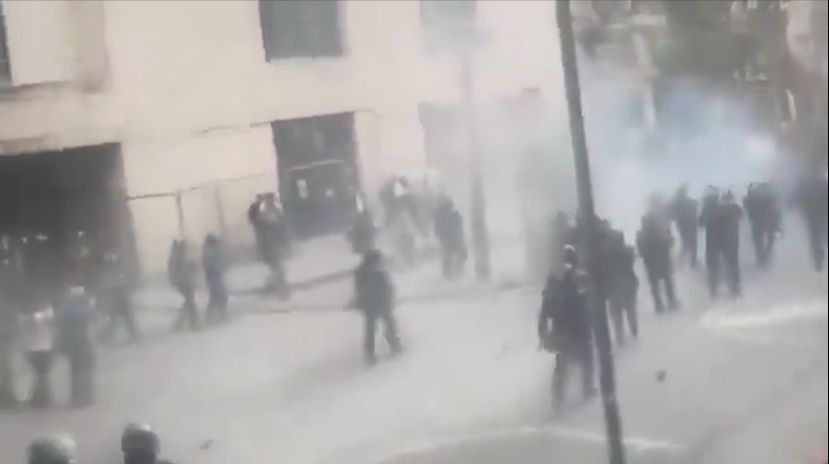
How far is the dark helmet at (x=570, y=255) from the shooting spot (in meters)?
1.01

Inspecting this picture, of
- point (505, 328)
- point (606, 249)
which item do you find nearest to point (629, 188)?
point (606, 249)

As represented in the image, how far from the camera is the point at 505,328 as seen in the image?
100 centimetres

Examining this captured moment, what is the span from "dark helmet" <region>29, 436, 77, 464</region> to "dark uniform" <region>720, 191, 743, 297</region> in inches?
24.6

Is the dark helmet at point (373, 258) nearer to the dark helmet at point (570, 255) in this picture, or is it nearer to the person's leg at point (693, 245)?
the dark helmet at point (570, 255)

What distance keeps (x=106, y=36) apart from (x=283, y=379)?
0.28 m

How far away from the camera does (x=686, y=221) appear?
3.59 feet

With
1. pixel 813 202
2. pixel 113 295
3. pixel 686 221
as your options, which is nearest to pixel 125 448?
pixel 113 295

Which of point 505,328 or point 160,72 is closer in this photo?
point 160,72

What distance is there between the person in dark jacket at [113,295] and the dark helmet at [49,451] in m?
0.08

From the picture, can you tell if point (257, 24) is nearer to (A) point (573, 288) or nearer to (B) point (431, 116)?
(B) point (431, 116)

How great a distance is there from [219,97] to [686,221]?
1.51ft

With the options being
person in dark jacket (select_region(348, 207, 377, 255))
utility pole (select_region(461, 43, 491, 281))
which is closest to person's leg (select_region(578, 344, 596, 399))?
utility pole (select_region(461, 43, 491, 281))

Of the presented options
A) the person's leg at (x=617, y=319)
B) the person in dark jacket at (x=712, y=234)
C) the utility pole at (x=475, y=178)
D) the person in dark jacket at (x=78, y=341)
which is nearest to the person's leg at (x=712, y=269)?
the person in dark jacket at (x=712, y=234)

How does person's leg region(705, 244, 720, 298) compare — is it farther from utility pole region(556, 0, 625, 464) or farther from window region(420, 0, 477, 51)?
window region(420, 0, 477, 51)
